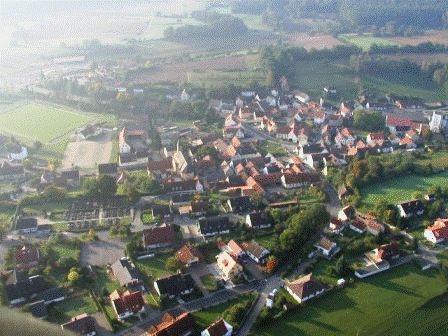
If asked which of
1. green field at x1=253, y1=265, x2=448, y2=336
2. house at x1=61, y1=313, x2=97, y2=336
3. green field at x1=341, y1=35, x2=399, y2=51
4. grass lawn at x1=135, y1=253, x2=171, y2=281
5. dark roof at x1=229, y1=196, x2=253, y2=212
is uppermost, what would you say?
green field at x1=341, y1=35, x2=399, y2=51

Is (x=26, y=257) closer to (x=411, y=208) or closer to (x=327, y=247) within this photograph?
(x=327, y=247)

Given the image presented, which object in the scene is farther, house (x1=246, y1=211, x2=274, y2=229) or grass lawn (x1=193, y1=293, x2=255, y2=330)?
house (x1=246, y1=211, x2=274, y2=229)

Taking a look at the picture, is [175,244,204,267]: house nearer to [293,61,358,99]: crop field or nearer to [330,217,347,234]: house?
[330,217,347,234]: house

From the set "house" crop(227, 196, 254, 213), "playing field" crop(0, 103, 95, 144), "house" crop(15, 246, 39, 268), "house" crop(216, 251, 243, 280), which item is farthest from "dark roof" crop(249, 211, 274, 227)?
"playing field" crop(0, 103, 95, 144)

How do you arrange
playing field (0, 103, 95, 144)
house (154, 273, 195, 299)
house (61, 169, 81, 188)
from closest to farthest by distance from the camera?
1. house (154, 273, 195, 299)
2. house (61, 169, 81, 188)
3. playing field (0, 103, 95, 144)

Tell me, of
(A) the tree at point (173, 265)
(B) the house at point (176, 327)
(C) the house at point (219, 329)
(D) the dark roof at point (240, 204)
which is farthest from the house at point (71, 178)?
(C) the house at point (219, 329)

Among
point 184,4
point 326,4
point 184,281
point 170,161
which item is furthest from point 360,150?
point 184,4
